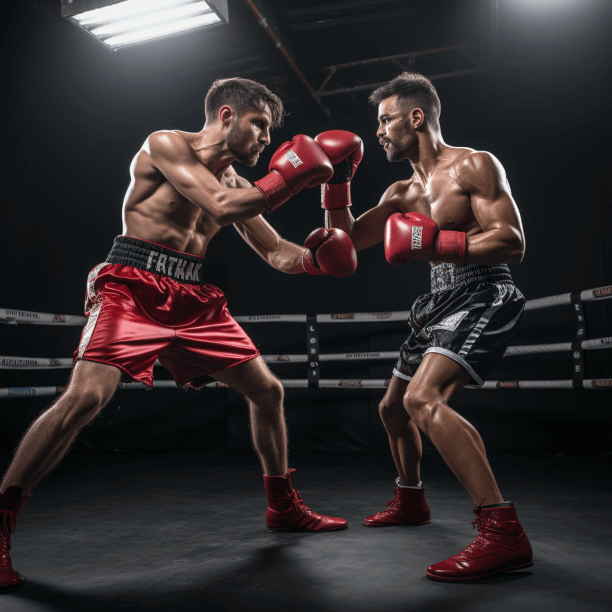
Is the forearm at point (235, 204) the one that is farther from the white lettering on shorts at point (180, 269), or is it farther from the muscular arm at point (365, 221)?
the muscular arm at point (365, 221)

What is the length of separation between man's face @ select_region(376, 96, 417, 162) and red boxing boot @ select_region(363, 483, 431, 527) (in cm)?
134

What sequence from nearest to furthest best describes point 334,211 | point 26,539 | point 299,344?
point 26,539 → point 334,211 → point 299,344

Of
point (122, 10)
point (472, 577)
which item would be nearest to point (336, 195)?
point (472, 577)

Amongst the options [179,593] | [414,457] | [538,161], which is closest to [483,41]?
[538,161]

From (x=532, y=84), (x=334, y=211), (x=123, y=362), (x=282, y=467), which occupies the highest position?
(x=532, y=84)

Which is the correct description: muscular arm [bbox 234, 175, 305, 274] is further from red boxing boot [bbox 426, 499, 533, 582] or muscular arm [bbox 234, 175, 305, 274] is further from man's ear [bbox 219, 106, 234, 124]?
red boxing boot [bbox 426, 499, 533, 582]

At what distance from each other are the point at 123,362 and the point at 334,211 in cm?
113

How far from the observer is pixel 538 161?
434 cm

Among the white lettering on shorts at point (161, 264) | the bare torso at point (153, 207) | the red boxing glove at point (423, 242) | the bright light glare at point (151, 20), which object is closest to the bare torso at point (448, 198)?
the red boxing glove at point (423, 242)

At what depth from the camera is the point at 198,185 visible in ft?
6.01

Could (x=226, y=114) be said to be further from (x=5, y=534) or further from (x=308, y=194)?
(x=308, y=194)

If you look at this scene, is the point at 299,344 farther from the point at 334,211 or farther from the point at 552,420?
the point at 334,211

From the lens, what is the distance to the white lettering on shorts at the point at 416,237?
183 centimetres

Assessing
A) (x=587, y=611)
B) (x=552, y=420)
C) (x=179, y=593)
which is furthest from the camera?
(x=552, y=420)
